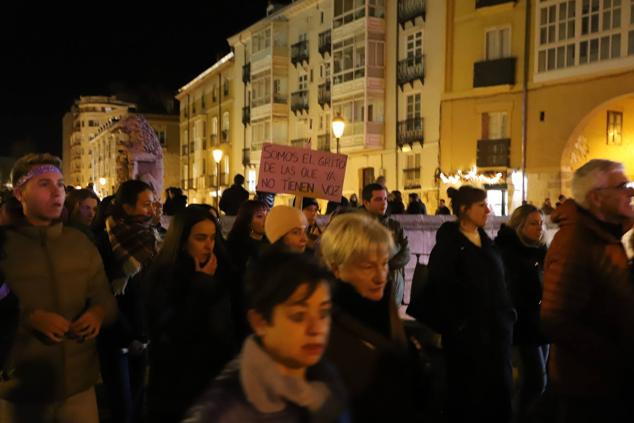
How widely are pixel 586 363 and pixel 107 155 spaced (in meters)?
83.5

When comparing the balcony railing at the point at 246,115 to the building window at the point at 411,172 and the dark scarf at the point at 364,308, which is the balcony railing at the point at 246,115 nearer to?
the building window at the point at 411,172

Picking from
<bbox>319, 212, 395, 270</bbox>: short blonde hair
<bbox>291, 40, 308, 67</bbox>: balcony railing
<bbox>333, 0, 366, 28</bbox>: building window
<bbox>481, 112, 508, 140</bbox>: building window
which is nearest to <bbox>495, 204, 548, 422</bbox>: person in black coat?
<bbox>319, 212, 395, 270</bbox>: short blonde hair

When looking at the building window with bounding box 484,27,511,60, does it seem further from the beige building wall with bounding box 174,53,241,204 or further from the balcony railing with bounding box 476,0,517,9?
the beige building wall with bounding box 174,53,241,204

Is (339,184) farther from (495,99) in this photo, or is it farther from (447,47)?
(447,47)

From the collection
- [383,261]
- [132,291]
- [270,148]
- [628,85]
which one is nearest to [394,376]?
[383,261]

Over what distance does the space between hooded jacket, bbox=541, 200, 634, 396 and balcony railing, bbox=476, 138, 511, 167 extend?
23238 millimetres

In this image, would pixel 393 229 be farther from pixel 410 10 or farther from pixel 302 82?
pixel 302 82

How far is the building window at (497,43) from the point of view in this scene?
26323 millimetres

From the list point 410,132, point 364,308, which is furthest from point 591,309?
point 410,132

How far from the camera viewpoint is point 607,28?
22.9 meters

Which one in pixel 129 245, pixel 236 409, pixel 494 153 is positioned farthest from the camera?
pixel 494 153

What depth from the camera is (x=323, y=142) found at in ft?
122

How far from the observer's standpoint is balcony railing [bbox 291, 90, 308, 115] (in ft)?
129

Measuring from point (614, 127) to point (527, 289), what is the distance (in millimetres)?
21909
